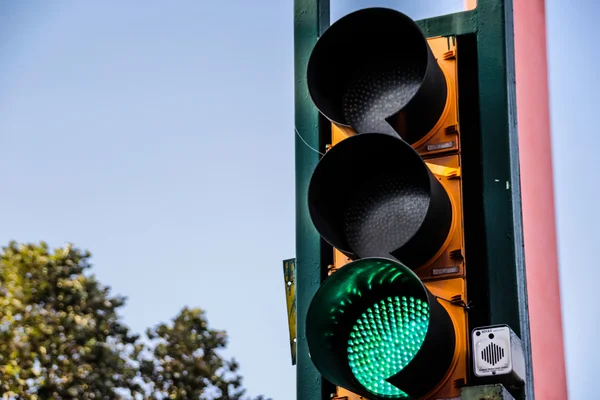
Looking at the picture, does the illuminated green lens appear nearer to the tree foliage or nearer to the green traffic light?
the green traffic light

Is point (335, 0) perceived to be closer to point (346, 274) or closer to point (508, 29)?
point (508, 29)

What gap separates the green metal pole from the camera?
3271mm

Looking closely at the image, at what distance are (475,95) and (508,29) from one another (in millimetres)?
309

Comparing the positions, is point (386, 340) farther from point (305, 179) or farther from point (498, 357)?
point (305, 179)

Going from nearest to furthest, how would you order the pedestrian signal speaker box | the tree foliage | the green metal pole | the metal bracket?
the metal bracket
the pedestrian signal speaker box
the green metal pole
the tree foliage

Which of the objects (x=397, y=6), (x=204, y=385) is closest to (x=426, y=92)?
(x=397, y=6)

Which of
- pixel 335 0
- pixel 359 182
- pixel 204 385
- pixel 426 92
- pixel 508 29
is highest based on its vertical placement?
pixel 335 0

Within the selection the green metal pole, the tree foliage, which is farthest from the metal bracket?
the tree foliage

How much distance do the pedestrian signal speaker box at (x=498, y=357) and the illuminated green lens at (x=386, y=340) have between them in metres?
0.15

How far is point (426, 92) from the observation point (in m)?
2.87

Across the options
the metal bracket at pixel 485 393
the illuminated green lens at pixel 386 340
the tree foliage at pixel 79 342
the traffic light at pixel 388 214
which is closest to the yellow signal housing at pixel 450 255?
the traffic light at pixel 388 214

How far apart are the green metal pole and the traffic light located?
195 mm

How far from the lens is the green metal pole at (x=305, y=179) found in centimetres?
327

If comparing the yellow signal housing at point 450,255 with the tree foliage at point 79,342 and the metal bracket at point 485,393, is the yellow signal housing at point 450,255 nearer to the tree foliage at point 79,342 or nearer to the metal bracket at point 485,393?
the metal bracket at point 485,393
